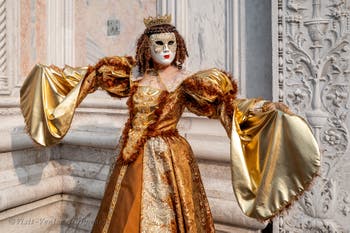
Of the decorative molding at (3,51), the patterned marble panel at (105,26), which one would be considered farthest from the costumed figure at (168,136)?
the patterned marble panel at (105,26)

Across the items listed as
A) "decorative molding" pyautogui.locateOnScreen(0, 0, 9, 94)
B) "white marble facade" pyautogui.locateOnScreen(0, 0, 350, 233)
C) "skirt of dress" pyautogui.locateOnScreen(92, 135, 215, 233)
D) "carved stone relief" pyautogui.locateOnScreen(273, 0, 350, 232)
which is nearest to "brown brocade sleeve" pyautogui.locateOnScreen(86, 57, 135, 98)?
"skirt of dress" pyautogui.locateOnScreen(92, 135, 215, 233)

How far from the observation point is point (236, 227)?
1666 millimetres

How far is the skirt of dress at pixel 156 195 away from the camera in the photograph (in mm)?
1246

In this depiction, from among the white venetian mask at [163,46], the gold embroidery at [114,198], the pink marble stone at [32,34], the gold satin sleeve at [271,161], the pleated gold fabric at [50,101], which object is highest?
the pink marble stone at [32,34]

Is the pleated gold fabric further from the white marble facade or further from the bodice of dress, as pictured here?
the white marble facade

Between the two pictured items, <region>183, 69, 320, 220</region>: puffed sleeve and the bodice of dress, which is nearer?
<region>183, 69, 320, 220</region>: puffed sleeve

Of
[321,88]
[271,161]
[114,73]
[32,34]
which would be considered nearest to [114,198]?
[114,73]

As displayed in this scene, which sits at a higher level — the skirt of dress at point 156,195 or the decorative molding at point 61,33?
the decorative molding at point 61,33

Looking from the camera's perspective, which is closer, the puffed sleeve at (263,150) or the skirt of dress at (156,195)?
the puffed sleeve at (263,150)

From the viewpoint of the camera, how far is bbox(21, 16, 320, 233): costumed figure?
1.04 metres

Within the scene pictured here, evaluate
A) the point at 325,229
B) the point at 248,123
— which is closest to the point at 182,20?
the point at 248,123

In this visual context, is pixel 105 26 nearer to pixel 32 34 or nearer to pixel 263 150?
pixel 32 34

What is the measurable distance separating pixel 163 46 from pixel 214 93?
318mm

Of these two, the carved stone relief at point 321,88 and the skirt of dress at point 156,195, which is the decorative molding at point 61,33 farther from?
the carved stone relief at point 321,88
